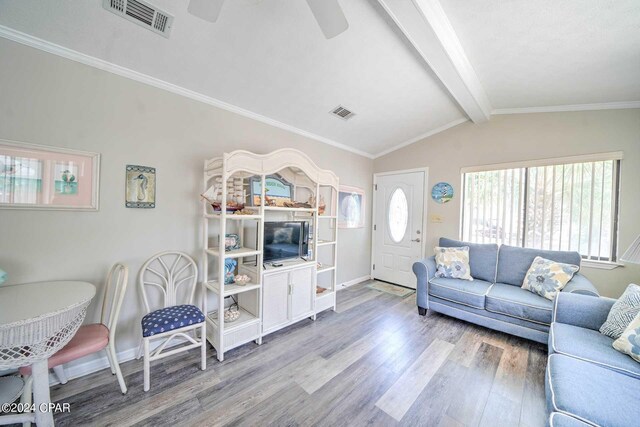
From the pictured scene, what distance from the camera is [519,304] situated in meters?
2.46

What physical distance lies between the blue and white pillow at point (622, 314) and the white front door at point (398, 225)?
2.29 metres

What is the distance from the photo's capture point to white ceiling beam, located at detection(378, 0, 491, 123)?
1.60 metres

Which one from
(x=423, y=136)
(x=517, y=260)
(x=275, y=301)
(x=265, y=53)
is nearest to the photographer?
(x=265, y=53)

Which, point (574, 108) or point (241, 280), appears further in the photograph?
point (574, 108)

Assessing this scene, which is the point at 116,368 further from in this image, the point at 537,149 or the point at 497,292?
the point at 537,149

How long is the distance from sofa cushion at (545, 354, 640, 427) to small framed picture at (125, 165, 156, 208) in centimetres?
308

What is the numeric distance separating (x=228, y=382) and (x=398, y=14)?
9.89 ft

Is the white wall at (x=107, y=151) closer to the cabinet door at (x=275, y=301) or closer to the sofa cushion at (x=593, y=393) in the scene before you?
the cabinet door at (x=275, y=301)

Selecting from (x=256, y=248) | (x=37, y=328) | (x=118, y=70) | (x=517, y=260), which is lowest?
(x=37, y=328)

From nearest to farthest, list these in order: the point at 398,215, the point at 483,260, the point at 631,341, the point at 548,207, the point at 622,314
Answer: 1. the point at 631,341
2. the point at 622,314
3. the point at 548,207
4. the point at 483,260
5. the point at 398,215

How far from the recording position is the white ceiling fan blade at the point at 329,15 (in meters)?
1.12

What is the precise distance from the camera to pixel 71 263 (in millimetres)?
1807

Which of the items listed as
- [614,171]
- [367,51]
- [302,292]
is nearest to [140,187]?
[302,292]

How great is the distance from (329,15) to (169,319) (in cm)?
230
